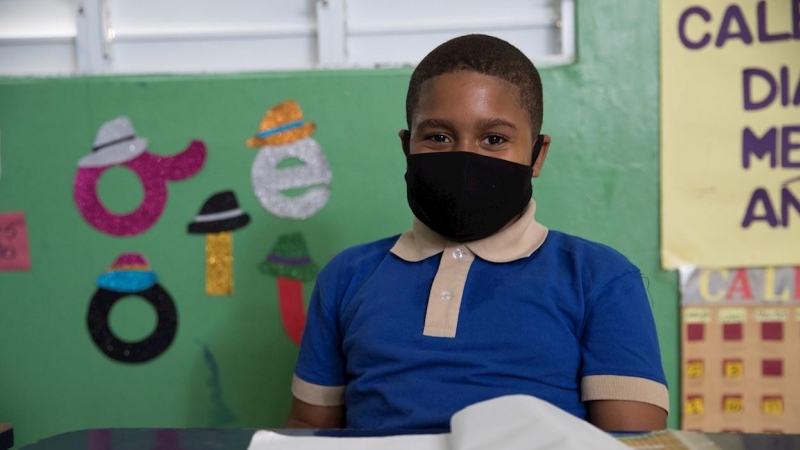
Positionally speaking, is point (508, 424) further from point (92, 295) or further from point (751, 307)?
point (92, 295)

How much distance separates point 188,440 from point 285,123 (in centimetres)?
87

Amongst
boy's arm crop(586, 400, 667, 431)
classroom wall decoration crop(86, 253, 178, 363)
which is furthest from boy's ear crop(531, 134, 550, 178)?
classroom wall decoration crop(86, 253, 178, 363)

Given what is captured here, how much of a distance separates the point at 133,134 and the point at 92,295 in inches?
12.5

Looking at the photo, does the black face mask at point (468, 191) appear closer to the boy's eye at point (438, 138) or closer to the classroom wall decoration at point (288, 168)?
the boy's eye at point (438, 138)

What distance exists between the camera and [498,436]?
0.50m

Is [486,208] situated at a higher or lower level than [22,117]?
lower

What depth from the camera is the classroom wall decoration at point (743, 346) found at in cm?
129

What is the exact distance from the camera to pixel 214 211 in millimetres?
1365

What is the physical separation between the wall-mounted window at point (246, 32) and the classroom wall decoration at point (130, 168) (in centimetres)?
13

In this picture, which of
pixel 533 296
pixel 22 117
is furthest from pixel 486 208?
pixel 22 117

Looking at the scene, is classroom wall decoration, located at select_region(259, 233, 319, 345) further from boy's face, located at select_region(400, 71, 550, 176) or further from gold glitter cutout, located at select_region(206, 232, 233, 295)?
boy's face, located at select_region(400, 71, 550, 176)

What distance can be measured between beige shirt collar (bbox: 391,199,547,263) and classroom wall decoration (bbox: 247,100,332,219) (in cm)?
42

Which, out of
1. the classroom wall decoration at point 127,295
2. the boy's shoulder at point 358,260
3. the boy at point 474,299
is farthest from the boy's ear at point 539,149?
A: the classroom wall decoration at point 127,295

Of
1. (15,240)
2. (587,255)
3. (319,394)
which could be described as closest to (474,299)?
(587,255)
